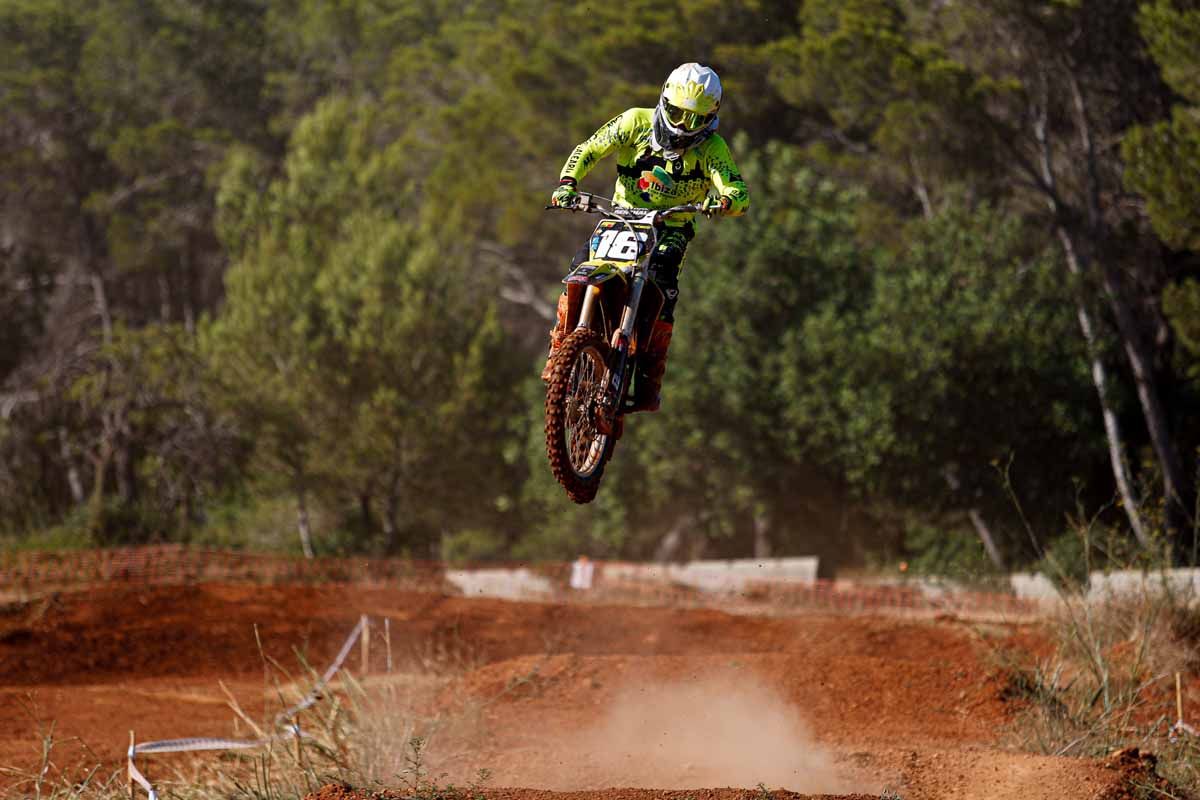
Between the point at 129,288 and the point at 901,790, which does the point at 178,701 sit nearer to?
the point at 901,790

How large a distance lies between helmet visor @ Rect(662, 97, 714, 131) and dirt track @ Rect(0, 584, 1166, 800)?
432cm

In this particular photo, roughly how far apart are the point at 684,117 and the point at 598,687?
18.3ft

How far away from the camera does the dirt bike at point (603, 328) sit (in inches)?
380

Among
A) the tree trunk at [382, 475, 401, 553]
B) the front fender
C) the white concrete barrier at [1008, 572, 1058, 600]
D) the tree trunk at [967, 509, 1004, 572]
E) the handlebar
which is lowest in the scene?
the tree trunk at [382, 475, 401, 553]

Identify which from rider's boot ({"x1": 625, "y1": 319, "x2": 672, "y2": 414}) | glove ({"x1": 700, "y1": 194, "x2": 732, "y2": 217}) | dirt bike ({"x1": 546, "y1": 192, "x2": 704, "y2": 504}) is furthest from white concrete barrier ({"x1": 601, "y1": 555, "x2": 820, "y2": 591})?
glove ({"x1": 700, "y1": 194, "x2": 732, "y2": 217})

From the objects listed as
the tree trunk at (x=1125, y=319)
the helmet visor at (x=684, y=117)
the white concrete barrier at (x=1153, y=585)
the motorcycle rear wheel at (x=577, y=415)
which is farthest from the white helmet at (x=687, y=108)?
the tree trunk at (x=1125, y=319)

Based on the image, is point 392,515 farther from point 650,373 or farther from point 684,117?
point 684,117

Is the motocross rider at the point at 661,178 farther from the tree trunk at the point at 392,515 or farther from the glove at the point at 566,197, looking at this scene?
the tree trunk at the point at 392,515

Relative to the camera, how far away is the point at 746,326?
32219 mm

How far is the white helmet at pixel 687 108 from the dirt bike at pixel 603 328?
483 mm

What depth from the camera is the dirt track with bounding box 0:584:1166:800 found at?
9.79 meters

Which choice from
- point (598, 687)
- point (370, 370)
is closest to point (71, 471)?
point (370, 370)

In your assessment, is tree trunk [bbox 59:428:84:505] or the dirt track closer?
the dirt track

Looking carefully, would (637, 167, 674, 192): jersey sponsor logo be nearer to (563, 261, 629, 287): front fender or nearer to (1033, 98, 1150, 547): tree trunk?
(563, 261, 629, 287): front fender
